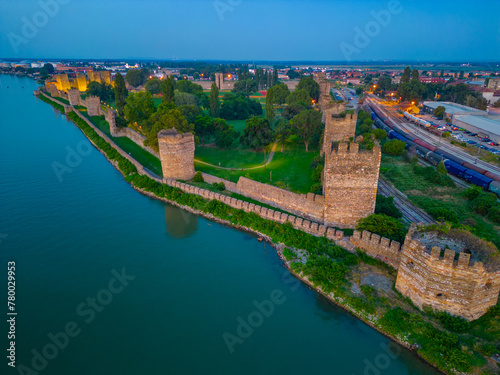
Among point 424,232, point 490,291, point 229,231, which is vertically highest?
point 424,232

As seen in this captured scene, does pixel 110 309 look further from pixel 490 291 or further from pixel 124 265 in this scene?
pixel 490 291

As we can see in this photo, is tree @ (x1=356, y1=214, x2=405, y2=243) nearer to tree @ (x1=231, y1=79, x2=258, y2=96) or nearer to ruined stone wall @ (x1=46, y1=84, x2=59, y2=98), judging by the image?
tree @ (x1=231, y1=79, x2=258, y2=96)

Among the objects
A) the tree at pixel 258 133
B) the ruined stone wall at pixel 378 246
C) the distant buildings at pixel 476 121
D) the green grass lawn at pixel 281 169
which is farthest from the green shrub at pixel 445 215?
the distant buildings at pixel 476 121

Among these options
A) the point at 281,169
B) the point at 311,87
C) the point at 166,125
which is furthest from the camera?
the point at 311,87

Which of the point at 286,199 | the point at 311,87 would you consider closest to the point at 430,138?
the point at 311,87

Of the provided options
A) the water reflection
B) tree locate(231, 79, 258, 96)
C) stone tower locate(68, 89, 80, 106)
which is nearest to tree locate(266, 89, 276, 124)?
the water reflection

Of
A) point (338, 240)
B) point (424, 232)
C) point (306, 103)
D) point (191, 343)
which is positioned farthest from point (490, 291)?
point (306, 103)

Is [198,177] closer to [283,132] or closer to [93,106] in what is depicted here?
[283,132]
